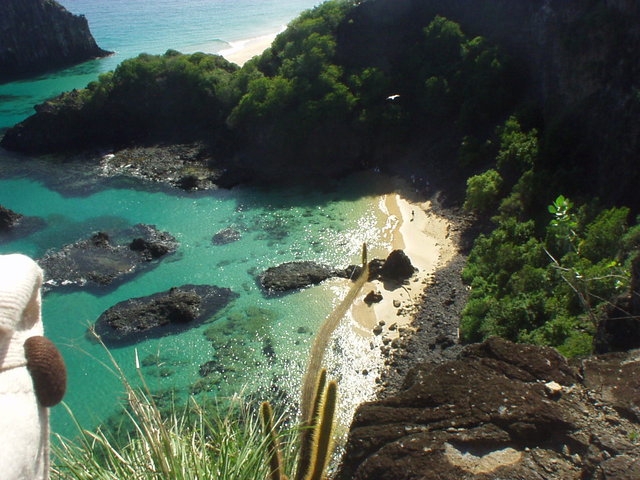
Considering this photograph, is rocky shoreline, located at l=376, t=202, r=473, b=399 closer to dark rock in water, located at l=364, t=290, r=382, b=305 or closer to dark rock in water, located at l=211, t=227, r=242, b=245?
dark rock in water, located at l=364, t=290, r=382, b=305

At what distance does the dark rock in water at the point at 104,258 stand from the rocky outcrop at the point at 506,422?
2547 centimetres

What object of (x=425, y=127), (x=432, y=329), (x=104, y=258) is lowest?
(x=432, y=329)

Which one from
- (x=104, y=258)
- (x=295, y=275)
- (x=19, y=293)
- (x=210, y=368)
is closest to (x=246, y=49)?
(x=104, y=258)

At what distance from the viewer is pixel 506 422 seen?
28.6ft

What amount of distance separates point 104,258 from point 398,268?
17.6 m

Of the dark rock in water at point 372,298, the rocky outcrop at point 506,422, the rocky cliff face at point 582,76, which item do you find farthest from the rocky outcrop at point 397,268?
the rocky outcrop at point 506,422

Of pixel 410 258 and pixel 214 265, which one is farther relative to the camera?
pixel 214 265

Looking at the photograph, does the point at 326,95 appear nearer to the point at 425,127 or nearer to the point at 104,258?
the point at 425,127

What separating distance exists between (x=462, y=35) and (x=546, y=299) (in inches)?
1058

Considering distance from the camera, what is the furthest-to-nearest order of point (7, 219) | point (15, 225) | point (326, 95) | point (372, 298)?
point (326, 95), point (15, 225), point (7, 219), point (372, 298)

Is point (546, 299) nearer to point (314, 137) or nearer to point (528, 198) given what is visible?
point (528, 198)

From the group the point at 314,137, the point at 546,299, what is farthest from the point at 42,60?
the point at 546,299

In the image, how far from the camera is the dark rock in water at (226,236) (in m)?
35.6

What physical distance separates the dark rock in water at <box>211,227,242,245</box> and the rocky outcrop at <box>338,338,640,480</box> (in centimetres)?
2595
